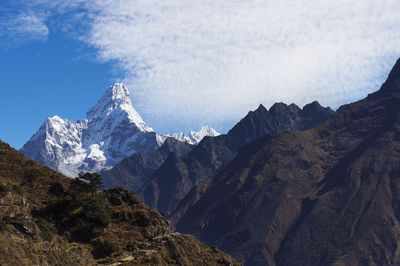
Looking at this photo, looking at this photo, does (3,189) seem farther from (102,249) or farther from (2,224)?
(102,249)

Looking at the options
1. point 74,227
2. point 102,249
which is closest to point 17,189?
point 74,227

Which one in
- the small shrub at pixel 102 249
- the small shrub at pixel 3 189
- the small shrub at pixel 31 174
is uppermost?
the small shrub at pixel 31 174

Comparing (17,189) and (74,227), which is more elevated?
(17,189)

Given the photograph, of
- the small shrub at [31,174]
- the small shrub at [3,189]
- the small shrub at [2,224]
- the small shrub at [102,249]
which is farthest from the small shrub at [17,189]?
the small shrub at [102,249]

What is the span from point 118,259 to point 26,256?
16.1 meters

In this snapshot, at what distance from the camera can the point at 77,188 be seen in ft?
290

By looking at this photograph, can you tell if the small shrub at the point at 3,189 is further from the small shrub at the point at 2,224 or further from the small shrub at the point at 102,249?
the small shrub at the point at 102,249

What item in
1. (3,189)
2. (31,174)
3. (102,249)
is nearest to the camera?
(102,249)

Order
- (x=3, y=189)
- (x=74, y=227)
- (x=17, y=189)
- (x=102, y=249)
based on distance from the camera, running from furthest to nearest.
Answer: (x=17, y=189) < (x=74, y=227) < (x=3, y=189) < (x=102, y=249)

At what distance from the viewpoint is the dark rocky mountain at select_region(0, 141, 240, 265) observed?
67500mm

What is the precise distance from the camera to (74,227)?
79.7 m

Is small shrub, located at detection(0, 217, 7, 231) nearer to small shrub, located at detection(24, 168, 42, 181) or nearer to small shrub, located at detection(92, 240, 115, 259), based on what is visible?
small shrub, located at detection(92, 240, 115, 259)

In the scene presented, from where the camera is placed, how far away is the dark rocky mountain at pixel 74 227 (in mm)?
67500

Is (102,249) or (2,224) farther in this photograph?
(102,249)
